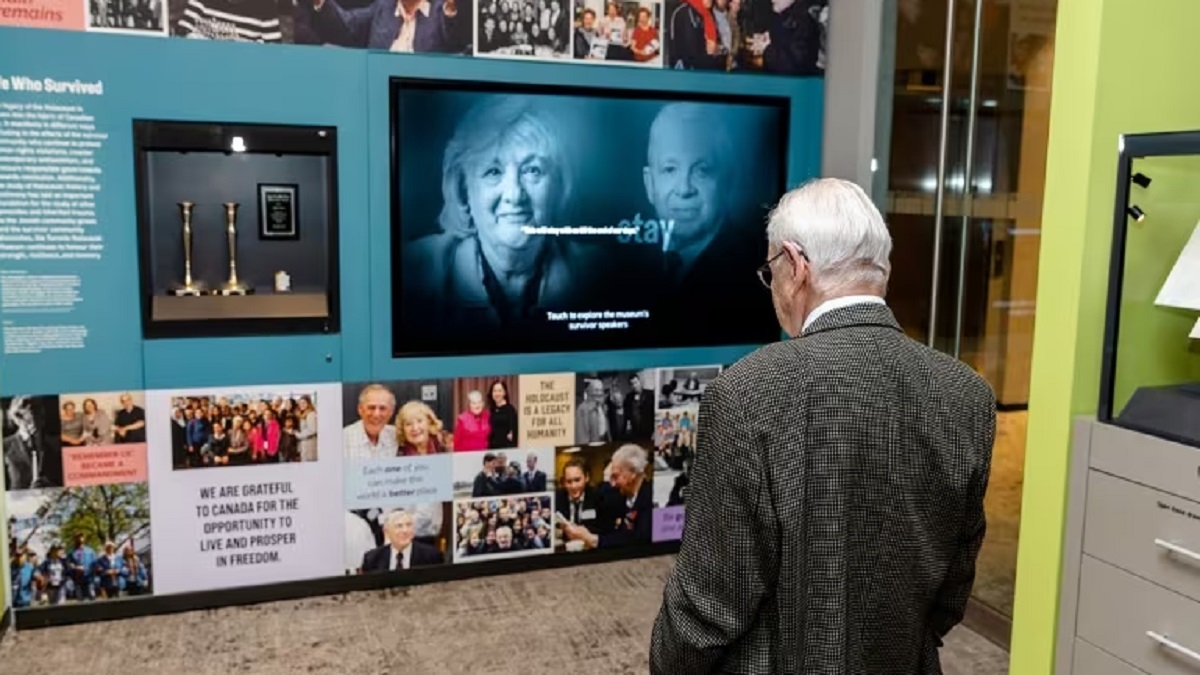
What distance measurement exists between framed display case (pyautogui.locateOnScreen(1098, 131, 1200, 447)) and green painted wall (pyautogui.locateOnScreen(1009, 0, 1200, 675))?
6cm

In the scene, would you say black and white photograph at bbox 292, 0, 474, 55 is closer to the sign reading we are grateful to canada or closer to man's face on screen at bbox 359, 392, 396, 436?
the sign reading we are grateful to canada

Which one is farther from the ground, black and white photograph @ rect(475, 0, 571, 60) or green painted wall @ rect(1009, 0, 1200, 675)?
black and white photograph @ rect(475, 0, 571, 60)

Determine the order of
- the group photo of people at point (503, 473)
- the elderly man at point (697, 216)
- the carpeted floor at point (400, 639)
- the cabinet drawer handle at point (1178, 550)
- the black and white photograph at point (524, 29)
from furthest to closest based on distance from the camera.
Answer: the elderly man at point (697, 216) < the group photo of people at point (503, 473) < the black and white photograph at point (524, 29) < the carpeted floor at point (400, 639) < the cabinet drawer handle at point (1178, 550)

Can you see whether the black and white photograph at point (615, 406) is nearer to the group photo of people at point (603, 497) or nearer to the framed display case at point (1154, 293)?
the group photo of people at point (603, 497)

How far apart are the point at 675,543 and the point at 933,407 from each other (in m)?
2.87

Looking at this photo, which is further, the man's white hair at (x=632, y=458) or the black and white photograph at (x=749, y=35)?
the man's white hair at (x=632, y=458)

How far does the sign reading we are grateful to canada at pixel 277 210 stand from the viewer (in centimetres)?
363

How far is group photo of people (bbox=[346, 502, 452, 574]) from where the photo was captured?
12.6 ft

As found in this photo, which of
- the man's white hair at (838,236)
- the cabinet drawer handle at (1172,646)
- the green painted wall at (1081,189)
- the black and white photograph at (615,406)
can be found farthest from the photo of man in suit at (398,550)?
the man's white hair at (838,236)

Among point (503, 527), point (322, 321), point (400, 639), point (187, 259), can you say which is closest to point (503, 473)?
point (503, 527)

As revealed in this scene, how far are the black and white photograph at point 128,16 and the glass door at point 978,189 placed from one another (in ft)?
8.83

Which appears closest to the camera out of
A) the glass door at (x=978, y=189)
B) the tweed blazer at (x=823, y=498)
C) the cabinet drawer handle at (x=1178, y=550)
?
the tweed blazer at (x=823, y=498)

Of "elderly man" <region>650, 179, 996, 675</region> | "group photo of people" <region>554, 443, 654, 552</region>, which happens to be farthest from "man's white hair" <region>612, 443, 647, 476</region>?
"elderly man" <region>650, 179, 996, 675</region>

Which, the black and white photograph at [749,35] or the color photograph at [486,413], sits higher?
the black and white photograph at [749,35]
